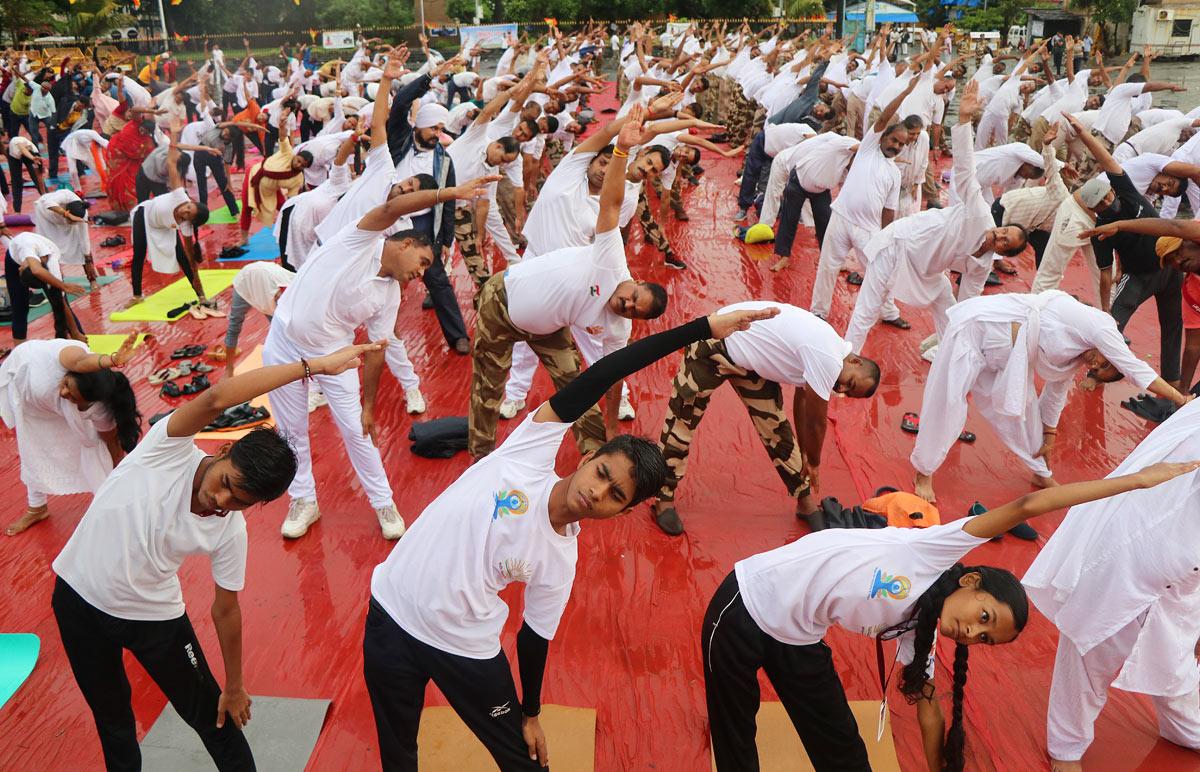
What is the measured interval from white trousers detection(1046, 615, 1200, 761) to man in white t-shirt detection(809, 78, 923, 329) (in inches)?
159

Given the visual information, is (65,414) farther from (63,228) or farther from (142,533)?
(63,228)

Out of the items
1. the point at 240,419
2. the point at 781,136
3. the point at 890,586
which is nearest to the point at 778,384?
the point at 890,586

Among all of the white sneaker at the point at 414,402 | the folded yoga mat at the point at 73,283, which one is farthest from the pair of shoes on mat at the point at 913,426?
the folded yoga mat at the point at 73,283

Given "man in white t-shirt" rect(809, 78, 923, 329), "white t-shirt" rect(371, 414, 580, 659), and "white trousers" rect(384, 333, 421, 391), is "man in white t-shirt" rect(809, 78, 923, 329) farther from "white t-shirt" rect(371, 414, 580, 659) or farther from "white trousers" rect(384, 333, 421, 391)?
"white t-shirt" rect(371, 414, 580, 659)

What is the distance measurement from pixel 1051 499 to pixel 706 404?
2.19 meters

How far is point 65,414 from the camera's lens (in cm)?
416

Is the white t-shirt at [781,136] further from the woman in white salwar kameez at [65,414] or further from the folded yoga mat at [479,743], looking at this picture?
the folded yoga mat at [479,743]

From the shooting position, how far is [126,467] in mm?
2502

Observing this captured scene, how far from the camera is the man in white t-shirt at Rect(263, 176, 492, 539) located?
4012mm

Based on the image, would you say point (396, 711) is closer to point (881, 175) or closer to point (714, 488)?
point (714, 488)

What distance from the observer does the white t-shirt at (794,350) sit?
3887 mm

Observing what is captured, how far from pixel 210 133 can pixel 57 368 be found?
8.33m

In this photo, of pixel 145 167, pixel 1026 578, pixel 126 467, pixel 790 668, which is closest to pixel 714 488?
pixel 1026 578

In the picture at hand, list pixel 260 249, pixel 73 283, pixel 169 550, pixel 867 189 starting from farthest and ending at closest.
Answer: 1. pixel 260 249
2. pixel 73 283
3. pixel 867 189
4. pixel 169 550
